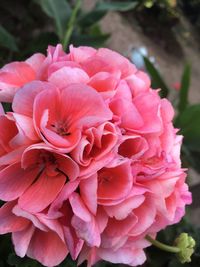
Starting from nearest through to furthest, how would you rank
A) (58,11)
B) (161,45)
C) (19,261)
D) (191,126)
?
(19,261) < (191,126) < (58,11) < (161,45)

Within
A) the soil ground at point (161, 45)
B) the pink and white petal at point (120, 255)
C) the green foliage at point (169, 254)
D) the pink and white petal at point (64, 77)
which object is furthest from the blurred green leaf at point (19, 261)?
the soil ground at point (161, 45)

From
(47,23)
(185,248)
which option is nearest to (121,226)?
(185,248)

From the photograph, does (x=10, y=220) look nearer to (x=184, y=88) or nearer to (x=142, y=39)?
(x=184, y=88)

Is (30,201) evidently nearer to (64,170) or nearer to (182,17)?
(64,170)

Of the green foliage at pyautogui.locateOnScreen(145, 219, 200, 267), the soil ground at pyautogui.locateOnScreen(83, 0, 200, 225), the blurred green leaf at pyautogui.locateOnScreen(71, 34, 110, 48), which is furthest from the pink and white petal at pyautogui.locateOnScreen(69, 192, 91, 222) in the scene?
the soil ground at pyautogui.locateOnScreen(83, 0, 200, 225)

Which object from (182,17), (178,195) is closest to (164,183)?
(178,195)
